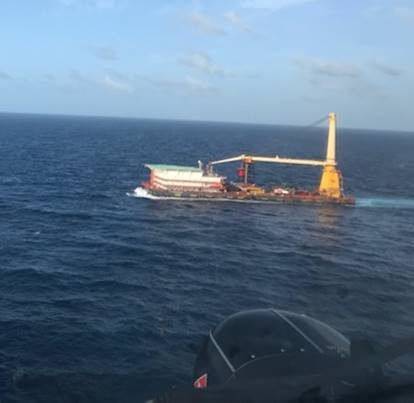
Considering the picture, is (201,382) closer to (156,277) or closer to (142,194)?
(156,277)

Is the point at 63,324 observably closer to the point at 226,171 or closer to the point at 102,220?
the point at 102,220

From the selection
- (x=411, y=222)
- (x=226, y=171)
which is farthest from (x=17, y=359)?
(x=226, y=171)

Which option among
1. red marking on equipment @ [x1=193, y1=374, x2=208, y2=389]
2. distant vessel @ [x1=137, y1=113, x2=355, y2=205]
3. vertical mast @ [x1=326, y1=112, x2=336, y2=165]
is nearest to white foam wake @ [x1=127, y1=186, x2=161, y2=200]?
distant vessel @ [x1=137, y1=113, x2=355, y2=205]

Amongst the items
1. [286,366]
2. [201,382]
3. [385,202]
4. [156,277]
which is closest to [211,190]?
[385,202]

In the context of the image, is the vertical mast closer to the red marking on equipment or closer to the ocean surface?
the ocean surface

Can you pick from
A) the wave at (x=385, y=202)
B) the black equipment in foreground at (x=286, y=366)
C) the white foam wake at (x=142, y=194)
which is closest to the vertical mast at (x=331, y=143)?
the wave at (x=385, y=202)

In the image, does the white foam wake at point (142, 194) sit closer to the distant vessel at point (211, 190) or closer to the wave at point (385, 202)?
the distant vessel at point (211, 190)

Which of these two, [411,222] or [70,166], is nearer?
[411,222]
